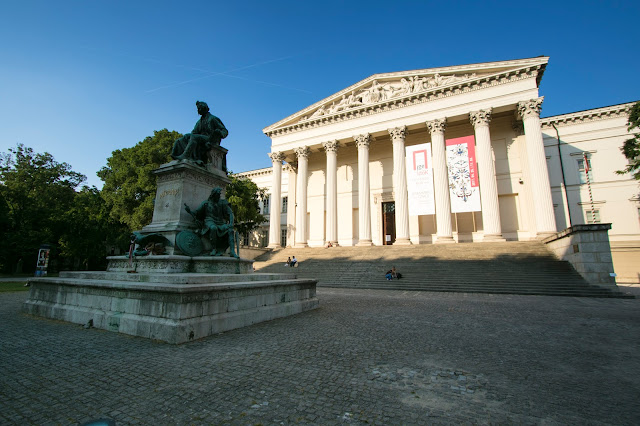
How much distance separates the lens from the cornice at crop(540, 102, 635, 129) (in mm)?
28031

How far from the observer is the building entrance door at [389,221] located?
31562mm

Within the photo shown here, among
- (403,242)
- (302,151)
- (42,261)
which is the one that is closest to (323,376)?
(403,242)

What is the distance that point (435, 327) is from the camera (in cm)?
597

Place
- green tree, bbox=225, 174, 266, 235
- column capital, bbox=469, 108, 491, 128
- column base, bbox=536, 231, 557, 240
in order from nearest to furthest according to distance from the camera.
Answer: column base, bbox=536, 231, 557, 240
column capital, bbox=469, 108, 491, 128
green tree, bbox=225, 174, 266, 235

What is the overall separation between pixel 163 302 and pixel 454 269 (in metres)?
16.4

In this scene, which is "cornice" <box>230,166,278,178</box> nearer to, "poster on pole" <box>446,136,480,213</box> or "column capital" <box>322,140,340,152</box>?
"column capital" <box>322,140,340,152</box>

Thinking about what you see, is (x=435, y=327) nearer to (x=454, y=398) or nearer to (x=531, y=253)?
(x=454, y=398)

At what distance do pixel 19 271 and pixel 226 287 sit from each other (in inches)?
1485

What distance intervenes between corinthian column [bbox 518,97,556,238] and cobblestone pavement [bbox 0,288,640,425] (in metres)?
19.1

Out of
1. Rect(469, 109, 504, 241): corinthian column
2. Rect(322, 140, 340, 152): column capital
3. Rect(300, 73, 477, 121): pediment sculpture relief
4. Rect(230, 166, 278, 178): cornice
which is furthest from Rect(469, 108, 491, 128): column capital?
Rect(230, 166, 278, 178): cornice

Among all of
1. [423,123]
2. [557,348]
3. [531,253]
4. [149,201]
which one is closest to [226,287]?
[557,348]

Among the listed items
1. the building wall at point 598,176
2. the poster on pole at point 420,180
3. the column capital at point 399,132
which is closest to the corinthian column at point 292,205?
the column capital at point 399,132

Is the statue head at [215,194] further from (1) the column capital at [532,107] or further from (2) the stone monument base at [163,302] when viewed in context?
(1) the column capital at [532,107]

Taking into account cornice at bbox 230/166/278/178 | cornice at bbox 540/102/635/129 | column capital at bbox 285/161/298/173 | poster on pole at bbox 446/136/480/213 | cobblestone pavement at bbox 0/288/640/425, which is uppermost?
cornice at bbox 540/102/635/129
